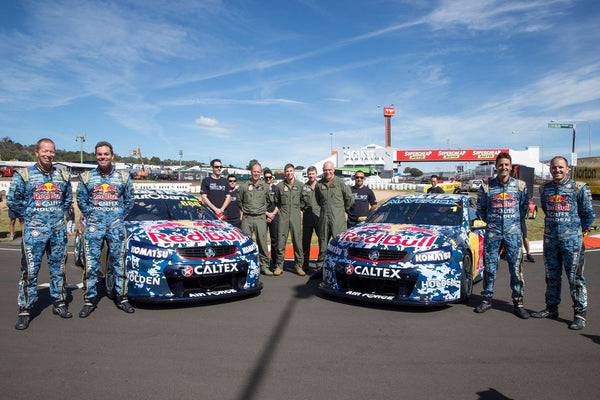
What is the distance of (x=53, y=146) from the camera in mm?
4566

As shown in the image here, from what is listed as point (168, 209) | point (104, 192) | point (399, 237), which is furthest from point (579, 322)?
point (104, 192)

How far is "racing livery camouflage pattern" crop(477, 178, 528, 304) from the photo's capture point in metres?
4.93

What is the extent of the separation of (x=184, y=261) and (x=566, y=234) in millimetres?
4149

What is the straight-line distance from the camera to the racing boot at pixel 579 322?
4387mm

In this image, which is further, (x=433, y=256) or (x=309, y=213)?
(x=309, y=213)

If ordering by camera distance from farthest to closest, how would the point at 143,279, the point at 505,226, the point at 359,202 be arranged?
the point at 359,202 < the point at 505,226 < the point at 143,279

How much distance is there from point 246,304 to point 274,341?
4.39ft

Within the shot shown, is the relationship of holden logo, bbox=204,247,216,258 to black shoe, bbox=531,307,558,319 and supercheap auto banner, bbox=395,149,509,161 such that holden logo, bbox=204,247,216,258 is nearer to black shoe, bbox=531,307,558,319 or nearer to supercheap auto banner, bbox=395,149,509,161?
black shoe, bbox=531,307,558,319

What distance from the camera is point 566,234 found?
459 cm

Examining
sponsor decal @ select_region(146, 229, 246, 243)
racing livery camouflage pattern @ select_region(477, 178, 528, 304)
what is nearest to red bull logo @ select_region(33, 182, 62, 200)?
sponsor decal @ select_region(146, 229, 246, 243)

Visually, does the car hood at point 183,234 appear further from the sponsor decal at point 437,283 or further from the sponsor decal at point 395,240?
the sponsor decal at point 437,283

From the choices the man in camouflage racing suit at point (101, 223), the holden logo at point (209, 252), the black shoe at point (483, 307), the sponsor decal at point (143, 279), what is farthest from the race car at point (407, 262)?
the man in camouflage racing suit at point (101, 223)

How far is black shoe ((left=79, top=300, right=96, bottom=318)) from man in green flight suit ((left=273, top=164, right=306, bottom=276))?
120 inches

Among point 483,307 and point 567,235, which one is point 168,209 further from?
point 567,235
